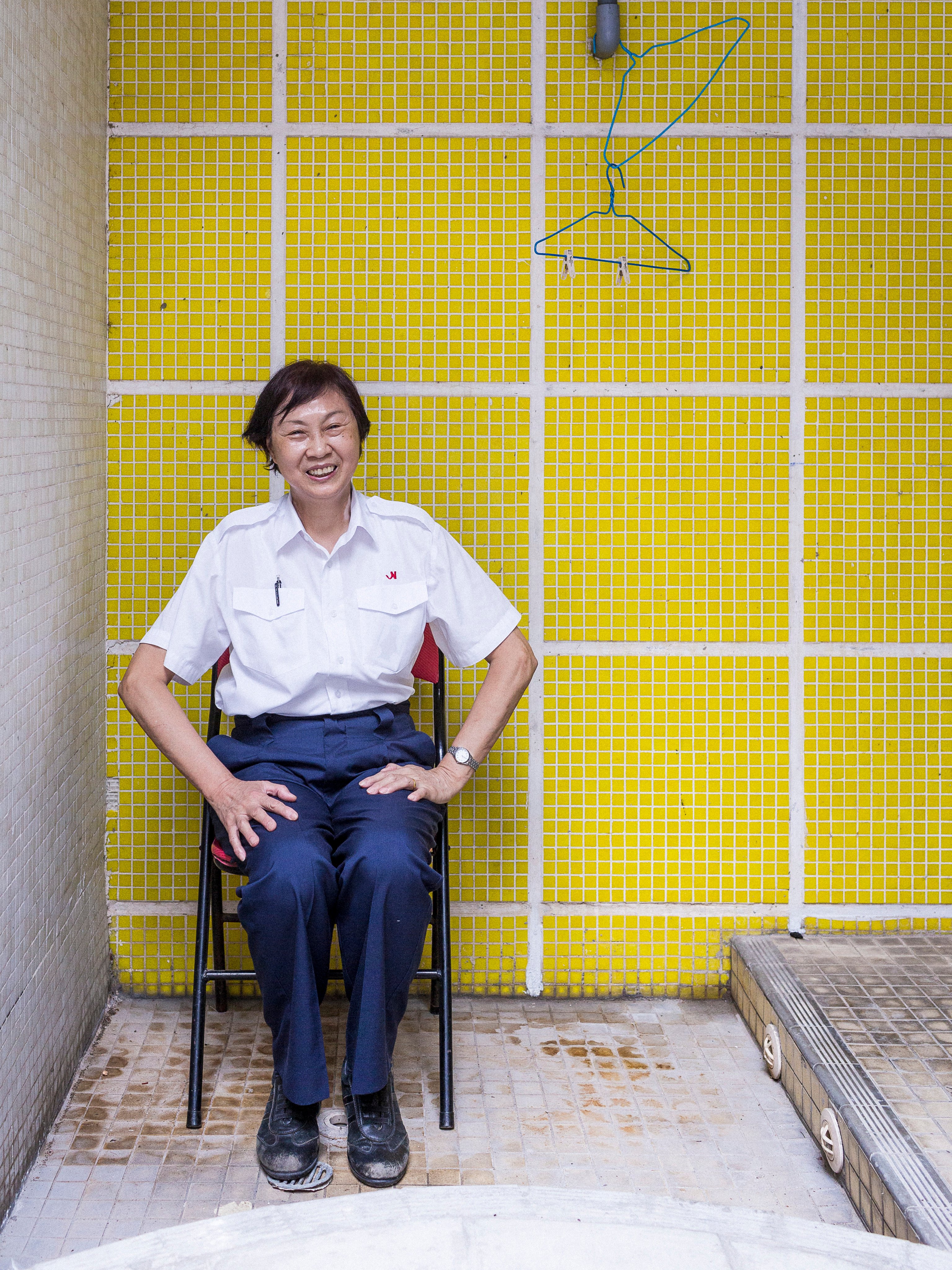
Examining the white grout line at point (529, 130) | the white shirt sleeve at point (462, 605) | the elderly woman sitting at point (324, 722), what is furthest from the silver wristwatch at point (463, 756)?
the white grout line at point (529, 130)

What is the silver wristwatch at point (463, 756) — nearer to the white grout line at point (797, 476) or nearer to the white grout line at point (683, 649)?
the white grout line at point (683, 649)

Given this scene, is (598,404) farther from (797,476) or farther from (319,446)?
(319,446)

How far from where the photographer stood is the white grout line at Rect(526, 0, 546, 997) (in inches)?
118

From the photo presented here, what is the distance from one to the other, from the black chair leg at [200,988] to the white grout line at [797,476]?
5.25 ft

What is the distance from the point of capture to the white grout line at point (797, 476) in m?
3.03

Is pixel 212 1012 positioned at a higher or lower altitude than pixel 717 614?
lower

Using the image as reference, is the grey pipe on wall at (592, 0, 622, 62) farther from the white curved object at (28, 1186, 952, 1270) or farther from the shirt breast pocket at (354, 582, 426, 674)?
the white curved object at (28, 1186, 952, 1270)

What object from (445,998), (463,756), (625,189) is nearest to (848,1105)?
(445,998)

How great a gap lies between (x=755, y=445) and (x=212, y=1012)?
2.13 meters

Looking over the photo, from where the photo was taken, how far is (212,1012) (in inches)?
119

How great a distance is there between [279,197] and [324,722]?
57.1 inches

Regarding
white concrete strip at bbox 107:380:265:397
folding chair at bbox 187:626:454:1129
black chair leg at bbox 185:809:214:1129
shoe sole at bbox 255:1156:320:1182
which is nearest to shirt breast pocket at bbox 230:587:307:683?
folding chair at bbox 187:626:454:1129

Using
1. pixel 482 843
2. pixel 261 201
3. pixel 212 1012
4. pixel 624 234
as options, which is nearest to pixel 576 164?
pixel 624 234

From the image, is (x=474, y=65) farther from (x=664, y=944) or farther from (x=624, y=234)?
(x=664, y=944)
